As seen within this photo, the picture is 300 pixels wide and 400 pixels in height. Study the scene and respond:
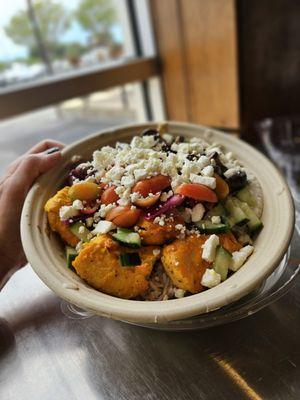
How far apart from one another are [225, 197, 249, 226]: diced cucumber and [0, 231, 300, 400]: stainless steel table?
19cm

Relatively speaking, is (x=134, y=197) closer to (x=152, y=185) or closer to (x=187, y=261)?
(x=152, y=185)

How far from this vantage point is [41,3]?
2359mm

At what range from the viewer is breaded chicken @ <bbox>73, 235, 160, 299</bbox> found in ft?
2.24

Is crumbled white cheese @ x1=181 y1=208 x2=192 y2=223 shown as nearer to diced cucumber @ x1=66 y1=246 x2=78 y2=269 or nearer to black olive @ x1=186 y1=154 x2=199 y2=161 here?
black olive @ x1=186 y1=154 x2=199 y2=161

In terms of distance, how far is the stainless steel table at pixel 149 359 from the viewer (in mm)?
630

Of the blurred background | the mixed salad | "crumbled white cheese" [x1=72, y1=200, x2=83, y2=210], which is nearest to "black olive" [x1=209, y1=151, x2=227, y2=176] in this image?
the mixed salad

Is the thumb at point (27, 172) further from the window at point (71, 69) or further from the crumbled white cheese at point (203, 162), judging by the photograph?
the window at point (71, 69)

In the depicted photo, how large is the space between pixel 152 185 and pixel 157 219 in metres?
0.09

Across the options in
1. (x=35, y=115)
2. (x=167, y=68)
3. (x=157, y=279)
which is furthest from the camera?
(x=167, y=68)

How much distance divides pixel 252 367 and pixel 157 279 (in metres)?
0.24

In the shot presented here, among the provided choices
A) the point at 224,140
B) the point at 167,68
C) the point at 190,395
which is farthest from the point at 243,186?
the point at 167,68

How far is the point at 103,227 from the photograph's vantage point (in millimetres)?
732

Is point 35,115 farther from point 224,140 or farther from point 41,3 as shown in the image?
point 224,140

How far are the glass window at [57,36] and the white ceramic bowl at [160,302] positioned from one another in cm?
173
